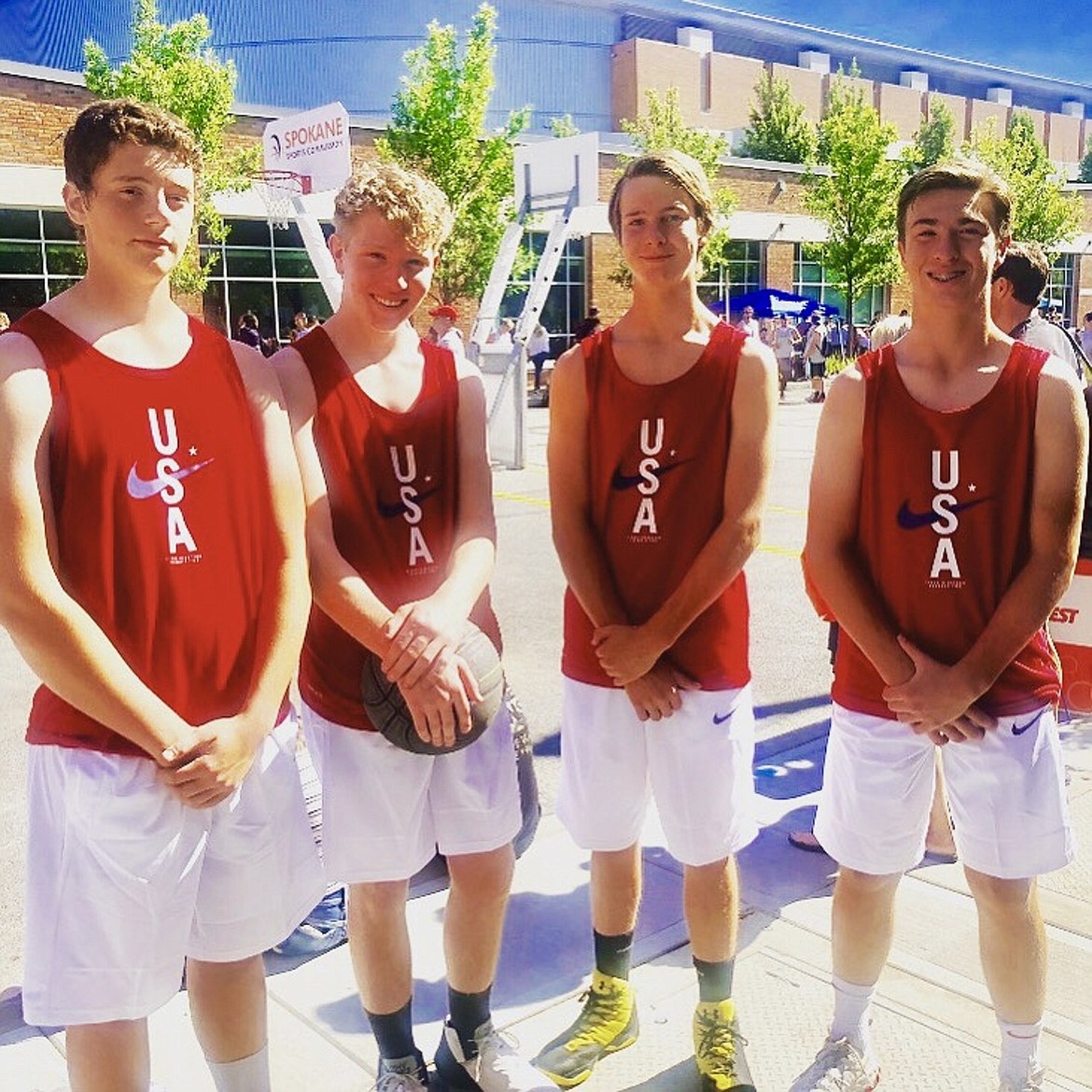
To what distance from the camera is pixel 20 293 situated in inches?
895

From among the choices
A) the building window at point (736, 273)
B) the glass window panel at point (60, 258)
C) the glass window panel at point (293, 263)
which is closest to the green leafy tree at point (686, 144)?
the building window at point (736, 273)

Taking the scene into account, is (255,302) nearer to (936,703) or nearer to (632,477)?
(632,477)

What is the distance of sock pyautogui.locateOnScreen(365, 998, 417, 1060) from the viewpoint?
9.36 ft

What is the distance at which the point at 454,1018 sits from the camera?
2.97m

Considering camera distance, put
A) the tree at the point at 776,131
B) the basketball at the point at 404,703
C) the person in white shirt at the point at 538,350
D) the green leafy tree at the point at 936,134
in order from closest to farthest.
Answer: the basketball at the point at 404,703
the person in white shirt at the point at 538,350
the tree at the point at 776,131
the green leafy tree at the point at 936,134

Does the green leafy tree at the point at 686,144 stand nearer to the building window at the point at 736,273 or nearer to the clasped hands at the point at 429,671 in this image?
the building window at the point at 736,273

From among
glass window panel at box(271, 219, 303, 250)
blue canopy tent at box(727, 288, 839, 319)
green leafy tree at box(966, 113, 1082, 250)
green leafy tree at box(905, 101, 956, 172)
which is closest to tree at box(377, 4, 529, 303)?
glass window panel at box(271, 219, 303, 250)

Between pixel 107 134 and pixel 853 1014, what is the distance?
2704 millimetres

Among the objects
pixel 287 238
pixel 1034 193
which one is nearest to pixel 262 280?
pixel 287 238

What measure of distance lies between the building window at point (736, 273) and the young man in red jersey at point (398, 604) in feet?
105

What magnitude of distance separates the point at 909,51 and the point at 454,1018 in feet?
307

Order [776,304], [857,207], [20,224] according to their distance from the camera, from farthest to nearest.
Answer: [776,304], [857,207], [20,224]

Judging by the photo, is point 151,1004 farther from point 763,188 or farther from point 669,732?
Result: point 763,188

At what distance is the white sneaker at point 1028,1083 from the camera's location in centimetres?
276
